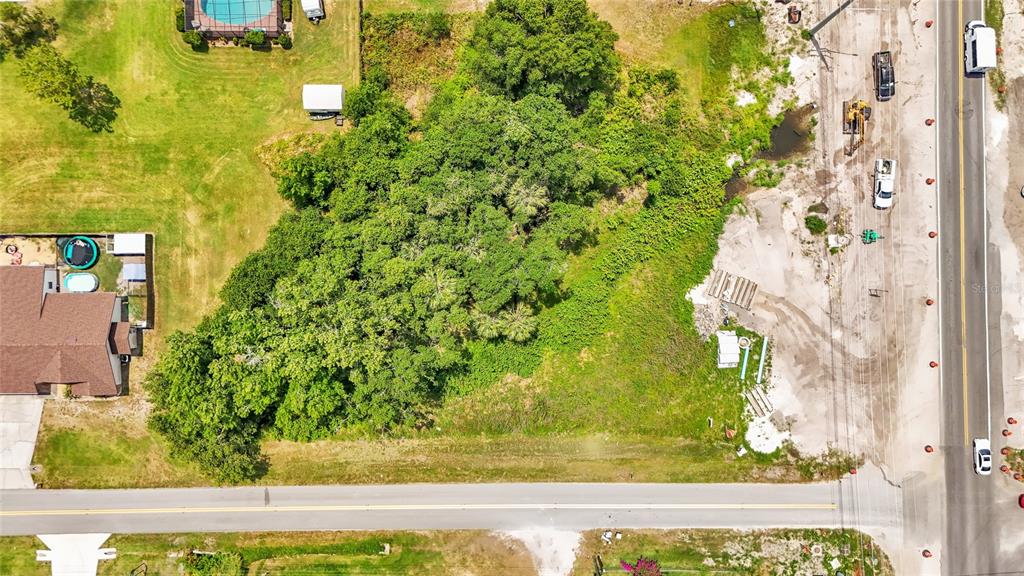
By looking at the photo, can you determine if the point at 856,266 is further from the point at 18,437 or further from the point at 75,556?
the point at 18,437

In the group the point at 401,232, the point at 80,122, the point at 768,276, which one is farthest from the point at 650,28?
the point at 80,122

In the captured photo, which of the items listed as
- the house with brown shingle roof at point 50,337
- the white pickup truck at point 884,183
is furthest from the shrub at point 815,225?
the house with brown shingle roof at point 50,337

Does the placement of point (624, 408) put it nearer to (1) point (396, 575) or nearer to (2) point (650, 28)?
(1) point (396, 575)

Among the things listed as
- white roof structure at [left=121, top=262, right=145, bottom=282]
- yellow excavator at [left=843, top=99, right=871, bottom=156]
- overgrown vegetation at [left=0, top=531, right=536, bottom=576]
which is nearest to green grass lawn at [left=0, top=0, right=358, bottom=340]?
white roof structure at [left=121, top=262, right=145, bottom=282]

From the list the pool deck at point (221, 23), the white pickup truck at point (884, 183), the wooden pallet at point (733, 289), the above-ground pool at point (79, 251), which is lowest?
the wooden pallet at point (733, 289)

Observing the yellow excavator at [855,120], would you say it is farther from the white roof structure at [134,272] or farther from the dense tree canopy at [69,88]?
the dense tree canopy at [69,88]

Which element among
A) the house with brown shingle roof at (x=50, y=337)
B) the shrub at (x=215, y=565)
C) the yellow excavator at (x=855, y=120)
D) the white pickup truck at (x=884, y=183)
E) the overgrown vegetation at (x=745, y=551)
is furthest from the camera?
the yellow excavator at (x=855, y=120)

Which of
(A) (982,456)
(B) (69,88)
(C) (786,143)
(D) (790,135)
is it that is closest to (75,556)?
(B) (69,88)
